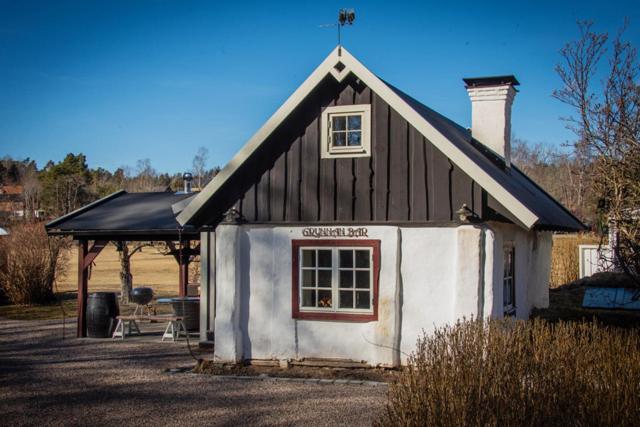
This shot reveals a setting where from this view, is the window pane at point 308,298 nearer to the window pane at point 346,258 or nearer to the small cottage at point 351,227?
the small cottage at point 351,227

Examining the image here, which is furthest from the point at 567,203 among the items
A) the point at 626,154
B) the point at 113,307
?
the point at 626,154

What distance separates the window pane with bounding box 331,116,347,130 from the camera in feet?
43.1

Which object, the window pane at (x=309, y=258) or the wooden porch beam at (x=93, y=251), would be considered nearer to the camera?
the window pane at (x=309, y=258)

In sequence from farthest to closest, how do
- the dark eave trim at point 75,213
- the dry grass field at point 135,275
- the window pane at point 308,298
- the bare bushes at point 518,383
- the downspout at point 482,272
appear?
the dry grass field at point 135,275, the dark eave trim at point 75,213, the window pane at point 308,298, the downspout at point 482,272, the bare bushes at point 518,383

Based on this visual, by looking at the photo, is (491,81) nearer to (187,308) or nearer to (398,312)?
(398,312)

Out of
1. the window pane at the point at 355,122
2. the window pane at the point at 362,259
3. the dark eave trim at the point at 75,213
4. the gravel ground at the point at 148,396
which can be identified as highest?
the window pane at the point at 355,122

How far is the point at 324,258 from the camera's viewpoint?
13078mm

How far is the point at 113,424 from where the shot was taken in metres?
9.50

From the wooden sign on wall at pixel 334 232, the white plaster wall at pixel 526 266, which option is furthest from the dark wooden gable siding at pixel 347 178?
the white plaster wall at pixel 526 266

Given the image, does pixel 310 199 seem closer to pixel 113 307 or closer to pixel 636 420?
pixel 113 307

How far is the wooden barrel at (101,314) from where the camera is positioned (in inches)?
690

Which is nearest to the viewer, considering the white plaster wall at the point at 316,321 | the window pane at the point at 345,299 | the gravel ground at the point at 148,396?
the gravel ground at the point at 148,396

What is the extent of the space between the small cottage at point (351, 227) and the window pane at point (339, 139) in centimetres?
2

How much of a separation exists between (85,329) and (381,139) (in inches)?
360
